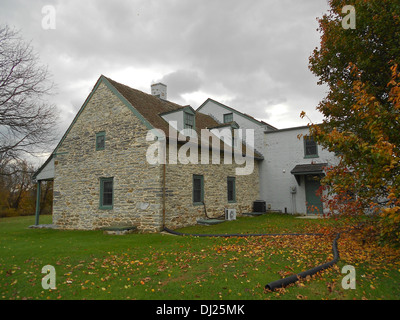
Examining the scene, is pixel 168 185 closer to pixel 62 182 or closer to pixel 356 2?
pixel 62 182

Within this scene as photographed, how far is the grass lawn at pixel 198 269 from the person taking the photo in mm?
5094

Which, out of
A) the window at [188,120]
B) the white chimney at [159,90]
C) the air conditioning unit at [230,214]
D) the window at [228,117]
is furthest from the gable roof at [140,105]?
the window at [228,117]

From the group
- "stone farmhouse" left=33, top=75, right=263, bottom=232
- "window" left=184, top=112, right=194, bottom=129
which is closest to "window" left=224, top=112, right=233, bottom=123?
"stone farmhouse" left=33, top=75, right=263, bottom=232

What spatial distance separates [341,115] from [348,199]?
3.40 m

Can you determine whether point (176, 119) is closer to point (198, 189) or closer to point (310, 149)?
point (198, 189)

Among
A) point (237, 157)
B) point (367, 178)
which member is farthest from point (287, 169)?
point (367, 178)

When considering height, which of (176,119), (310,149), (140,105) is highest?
(140,105)

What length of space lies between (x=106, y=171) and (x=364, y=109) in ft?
37.7

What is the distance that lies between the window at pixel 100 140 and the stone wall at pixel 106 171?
230 millimetres

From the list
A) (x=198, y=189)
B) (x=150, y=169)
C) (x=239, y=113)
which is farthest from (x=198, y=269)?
(x=239, y=113)

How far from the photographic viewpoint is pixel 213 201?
52.0 feet

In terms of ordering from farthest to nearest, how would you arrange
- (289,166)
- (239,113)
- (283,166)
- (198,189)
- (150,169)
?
(239,113)
(283,166)
(289,166)
(198,189)
(150,169)

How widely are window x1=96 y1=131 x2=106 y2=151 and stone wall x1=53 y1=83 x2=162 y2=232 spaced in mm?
230

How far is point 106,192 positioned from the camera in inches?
568
